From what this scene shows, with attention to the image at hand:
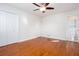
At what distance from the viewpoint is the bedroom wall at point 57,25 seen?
6.90 ft

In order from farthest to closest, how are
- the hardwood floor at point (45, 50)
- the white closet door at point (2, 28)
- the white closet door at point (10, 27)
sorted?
the white closet door at point (10, 27) < the white closet door at point (2, 28) < the hardwood floor at point (45, 50)

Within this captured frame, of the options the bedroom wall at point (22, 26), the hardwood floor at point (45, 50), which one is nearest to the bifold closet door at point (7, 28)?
the bedroom wall at point (22, 26)

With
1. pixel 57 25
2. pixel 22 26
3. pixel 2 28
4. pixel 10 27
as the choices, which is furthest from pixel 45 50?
pixel 22 26

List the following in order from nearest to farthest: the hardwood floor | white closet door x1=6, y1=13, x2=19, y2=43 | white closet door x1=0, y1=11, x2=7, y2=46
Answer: the hardwood floor, white closet door x1=0, y1=11, x2=7, y2=46, white closet door x1=6, y1=13, x2=19, y2=43

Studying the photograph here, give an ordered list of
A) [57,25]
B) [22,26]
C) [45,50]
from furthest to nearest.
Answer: [22,26], [45,50], [57,25]

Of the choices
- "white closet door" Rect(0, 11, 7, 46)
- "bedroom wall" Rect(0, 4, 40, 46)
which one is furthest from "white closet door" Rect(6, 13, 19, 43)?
"white closet door" Rect(0, 11, 7, 46)

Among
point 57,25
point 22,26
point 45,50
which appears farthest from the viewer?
point 22,26

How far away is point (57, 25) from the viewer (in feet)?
7.23

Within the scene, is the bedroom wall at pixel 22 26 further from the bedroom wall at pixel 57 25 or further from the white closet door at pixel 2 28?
the bedroom wall at pixel 57 25

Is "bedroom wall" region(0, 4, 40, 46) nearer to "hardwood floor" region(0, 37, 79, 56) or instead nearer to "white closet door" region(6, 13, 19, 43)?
"white closet door" region(6, 13, 19, 43)

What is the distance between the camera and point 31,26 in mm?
3789

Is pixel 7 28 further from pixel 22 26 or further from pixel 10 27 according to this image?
pixel 22 26

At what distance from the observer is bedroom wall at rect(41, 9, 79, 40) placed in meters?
2.10

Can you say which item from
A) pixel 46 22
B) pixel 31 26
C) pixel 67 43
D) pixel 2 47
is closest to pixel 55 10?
pixel 46 22
